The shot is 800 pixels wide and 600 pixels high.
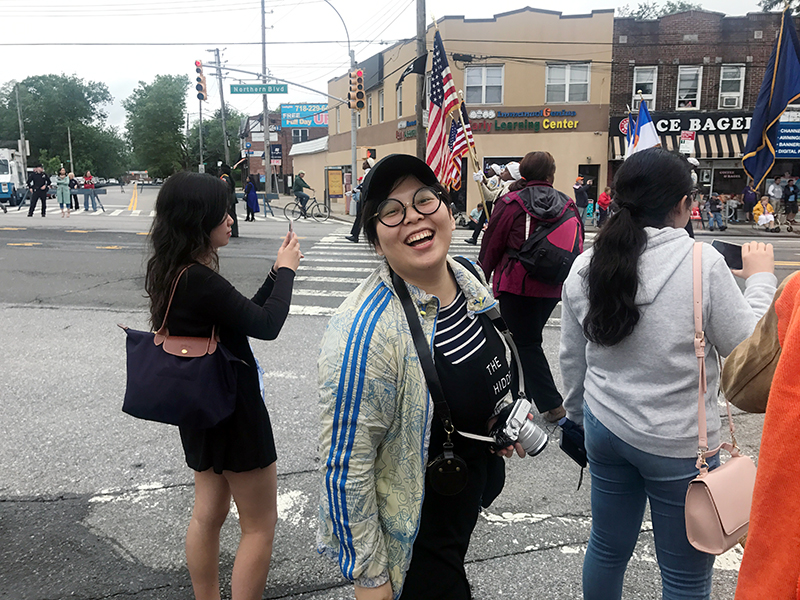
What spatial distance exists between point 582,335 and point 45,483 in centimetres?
329

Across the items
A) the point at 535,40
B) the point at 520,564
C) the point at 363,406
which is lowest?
the point at 520,564

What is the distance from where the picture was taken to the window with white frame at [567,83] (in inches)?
1040

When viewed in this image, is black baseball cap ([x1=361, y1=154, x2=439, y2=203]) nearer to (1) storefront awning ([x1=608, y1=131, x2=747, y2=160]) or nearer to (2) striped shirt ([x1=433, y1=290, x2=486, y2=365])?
(2) striped shirt ([x1=433, y1=290, x2=486, y2=365])

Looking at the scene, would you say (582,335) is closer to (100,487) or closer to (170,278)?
(170,278)

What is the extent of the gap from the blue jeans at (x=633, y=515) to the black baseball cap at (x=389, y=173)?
114cm

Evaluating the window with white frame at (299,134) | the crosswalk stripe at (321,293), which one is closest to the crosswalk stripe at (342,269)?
the crosswalk stripe at (321,293)

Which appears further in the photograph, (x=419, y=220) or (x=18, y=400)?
(x=18, y=400)

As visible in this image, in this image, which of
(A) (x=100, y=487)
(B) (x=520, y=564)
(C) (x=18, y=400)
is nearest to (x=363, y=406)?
(B) (x=520, y=564)

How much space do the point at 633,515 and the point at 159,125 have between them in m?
98.4

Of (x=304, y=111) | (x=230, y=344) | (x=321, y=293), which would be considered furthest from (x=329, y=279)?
(x=304, y=111)

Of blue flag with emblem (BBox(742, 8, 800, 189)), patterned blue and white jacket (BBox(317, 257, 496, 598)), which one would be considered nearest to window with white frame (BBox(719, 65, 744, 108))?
blue flag with emblem (BBox(742, 8, 800, 189))

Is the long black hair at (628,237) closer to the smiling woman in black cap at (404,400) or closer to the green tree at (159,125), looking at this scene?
the smiling woman in black cap at (404,400)

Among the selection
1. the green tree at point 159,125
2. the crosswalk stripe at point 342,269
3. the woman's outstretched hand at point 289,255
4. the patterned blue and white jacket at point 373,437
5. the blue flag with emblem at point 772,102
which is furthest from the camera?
the green tree at point 159,125

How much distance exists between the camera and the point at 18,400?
5.02m
